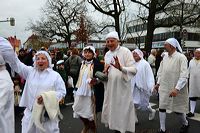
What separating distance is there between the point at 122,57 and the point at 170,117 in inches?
125

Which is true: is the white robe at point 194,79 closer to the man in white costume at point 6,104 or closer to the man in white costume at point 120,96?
the man in white costume at point 120,96

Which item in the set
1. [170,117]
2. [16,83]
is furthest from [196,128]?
[16,83]

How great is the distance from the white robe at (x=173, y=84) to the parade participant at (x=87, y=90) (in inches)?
54.5

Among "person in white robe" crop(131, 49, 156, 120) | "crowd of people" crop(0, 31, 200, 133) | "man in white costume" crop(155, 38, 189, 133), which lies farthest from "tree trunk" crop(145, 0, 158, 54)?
"man in white costume" crop(155, 38, 189, 133)

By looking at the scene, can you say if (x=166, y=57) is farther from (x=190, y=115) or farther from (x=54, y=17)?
(x=54, y=17)

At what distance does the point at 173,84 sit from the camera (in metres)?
7.05

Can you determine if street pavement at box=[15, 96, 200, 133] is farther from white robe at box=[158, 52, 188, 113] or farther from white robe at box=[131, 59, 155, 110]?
white robe at box=[158, 52, 188, 113]

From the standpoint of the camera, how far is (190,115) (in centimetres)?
906

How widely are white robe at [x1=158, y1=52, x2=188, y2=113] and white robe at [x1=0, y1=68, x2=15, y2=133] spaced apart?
3.97m

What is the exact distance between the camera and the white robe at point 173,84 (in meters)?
7.03

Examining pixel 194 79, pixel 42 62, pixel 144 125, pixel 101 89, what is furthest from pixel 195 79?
pixel 42 62

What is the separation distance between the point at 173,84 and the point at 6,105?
4103mm

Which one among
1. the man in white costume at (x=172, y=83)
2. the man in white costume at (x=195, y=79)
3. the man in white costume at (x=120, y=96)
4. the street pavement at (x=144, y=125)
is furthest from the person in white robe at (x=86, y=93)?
the man in white costume at (x=195, y=79)

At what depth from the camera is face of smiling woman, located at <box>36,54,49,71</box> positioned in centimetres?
518
